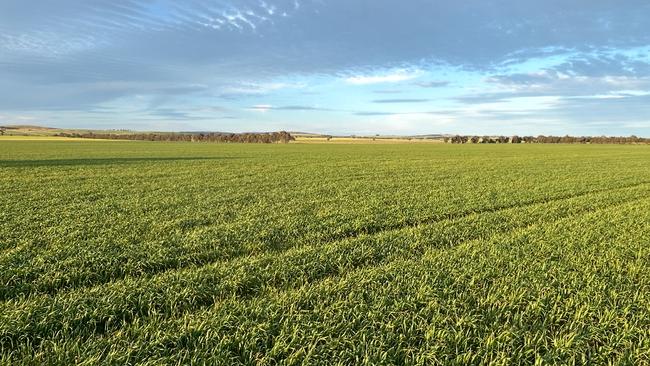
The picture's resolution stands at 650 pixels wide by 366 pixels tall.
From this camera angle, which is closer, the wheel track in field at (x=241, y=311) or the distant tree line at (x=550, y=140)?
the wheel track in field at (x=241, y=311)

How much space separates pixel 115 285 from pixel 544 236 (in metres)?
9.76

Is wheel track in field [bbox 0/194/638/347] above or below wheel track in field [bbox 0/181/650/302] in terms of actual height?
above

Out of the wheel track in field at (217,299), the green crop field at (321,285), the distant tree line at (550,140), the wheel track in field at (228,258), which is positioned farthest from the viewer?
A: the distant tree line at (550,140)

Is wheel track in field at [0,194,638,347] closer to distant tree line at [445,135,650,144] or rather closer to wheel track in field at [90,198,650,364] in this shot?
wheel track in field at [90,198,650,364]

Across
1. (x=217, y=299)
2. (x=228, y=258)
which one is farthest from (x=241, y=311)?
(x=228, y=258)

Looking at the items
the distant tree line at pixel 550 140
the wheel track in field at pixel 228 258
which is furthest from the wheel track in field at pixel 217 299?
the distant tree line at pixel 550 140

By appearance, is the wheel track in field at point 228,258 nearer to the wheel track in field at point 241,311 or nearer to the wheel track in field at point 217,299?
the wheel track in field at point 217,299

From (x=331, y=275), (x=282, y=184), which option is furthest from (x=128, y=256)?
(x=282, y=184)

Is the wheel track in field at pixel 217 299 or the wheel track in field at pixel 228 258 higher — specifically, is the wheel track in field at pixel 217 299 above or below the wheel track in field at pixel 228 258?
above

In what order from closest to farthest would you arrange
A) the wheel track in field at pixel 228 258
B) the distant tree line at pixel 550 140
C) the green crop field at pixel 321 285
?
1. the green crop field at pixel 321 285
2. the wheel track in field at pixel 228 258
3. the distant tree line at pixel 550 140

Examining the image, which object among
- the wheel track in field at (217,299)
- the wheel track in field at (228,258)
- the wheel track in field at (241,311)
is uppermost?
the wheel track in field at (241,311)

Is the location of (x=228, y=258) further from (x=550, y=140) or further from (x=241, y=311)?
(x=550, y=140)

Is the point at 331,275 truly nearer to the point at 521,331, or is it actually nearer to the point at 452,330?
the point at 452,330

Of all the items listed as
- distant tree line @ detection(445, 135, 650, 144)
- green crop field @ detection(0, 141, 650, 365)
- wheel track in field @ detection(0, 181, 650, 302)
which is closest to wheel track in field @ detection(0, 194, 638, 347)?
green crop field @ detection(0, 141, 650, 365)
